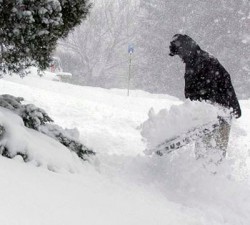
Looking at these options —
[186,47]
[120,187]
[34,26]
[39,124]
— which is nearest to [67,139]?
[39,124]

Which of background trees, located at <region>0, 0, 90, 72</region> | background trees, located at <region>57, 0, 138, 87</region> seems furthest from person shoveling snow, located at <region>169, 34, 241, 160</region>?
background trees, located at <region>57, 0, 138, 87</region>

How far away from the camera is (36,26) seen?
4395 millimetres

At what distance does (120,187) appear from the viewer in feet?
14.7

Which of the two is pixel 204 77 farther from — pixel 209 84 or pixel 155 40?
pixel 155 40

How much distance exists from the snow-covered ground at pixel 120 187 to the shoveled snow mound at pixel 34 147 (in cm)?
12

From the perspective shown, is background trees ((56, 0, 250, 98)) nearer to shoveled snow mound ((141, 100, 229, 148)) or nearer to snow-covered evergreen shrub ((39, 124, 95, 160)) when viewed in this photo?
shoveled snow mound ((141, 100, 229, 148))

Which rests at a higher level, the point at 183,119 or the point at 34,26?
the point at 34,26

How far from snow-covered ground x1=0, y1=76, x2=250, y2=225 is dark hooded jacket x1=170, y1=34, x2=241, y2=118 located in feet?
2.58

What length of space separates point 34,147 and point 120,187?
3.25 feet

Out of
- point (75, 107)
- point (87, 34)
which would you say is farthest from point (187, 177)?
point (87, 34)

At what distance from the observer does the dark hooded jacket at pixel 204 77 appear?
20.0ft

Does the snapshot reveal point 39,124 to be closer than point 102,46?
Yes

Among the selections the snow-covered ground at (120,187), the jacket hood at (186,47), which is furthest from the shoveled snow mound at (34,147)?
the jacket hood at (186,47)

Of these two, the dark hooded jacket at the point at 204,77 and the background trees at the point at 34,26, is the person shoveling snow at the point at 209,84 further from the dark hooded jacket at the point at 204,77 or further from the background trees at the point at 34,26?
the background trees at the point at 34,26
